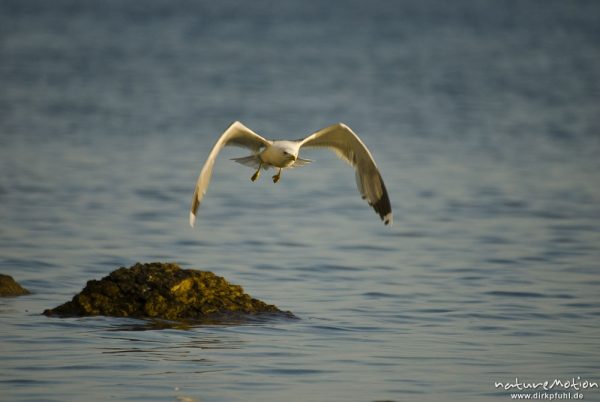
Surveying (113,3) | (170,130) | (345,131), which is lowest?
(345,131)

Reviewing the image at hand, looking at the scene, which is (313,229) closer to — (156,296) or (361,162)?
(361,162)

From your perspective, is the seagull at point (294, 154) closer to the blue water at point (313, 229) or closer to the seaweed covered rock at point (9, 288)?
the blue water at point (313, 229)

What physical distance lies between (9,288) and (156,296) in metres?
1.94

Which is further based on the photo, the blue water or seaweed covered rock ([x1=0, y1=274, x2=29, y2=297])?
seaweed covered rock ([x1=0, y1=274, x2=29, y2=297])

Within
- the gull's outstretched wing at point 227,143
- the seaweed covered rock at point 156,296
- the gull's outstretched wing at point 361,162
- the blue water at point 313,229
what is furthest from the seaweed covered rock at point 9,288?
the gull's outstretched wing at point 361,162

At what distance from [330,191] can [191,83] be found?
2013 centimetres

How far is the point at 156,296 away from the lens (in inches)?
405

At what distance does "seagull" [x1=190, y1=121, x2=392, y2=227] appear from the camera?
10680 mm

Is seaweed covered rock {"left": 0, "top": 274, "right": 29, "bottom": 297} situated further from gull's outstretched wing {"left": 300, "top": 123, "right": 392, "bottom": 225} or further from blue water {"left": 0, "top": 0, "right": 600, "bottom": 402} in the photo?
gull's outstretched wing {"left": 300, "top": 123, "right": 392, "bottom": 225}

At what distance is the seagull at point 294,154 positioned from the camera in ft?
35.0

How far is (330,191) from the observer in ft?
65.0

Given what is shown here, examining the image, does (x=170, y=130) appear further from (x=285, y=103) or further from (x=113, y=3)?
(x=113, y=3)

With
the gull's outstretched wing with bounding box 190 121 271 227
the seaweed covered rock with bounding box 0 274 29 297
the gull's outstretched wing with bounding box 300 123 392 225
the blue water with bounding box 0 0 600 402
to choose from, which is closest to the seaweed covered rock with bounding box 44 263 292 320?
the blue water with bounding box 0 0 600 402

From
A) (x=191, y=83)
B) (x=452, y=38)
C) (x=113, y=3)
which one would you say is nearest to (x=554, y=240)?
(x=191, y=83)
